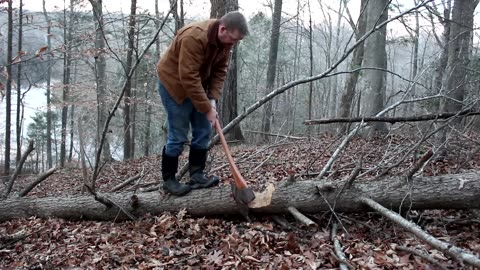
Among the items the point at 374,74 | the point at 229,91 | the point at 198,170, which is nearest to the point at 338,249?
the point at 198,170

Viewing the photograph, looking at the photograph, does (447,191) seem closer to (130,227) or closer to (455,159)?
(455,159)

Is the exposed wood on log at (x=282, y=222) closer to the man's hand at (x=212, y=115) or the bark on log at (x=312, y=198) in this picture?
the bark on log at (x=312, y=198)

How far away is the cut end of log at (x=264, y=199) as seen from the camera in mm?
3635

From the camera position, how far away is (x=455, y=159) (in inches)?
197

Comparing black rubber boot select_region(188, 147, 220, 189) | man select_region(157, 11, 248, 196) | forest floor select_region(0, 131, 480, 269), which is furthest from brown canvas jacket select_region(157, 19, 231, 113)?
forest floor select_region(0, 131, 480, 269)

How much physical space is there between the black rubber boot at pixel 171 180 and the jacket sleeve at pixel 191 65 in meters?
0.85

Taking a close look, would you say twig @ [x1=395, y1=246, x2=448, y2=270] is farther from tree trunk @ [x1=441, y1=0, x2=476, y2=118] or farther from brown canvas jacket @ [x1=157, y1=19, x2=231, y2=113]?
tree trunk @ [x1=441, y1=0, x2=476, y2=118]

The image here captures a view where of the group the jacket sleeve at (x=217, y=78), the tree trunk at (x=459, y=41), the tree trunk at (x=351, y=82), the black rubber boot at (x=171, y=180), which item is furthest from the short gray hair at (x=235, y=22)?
the tree trunk at (x=351, y=82)

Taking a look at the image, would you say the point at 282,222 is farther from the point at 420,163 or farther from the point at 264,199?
the point at 420,163

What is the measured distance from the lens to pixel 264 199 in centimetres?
367

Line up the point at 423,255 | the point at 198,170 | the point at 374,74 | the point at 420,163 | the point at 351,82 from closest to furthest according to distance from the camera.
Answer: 1. the point at 423,255
2. the point at 420,163
3. the point at 198,170
4. the point at 374,74
5. the point at 351,82

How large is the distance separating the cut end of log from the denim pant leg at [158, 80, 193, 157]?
98 cm

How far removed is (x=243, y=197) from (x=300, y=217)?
543mm

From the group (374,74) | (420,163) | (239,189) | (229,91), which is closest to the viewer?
(420,163)
